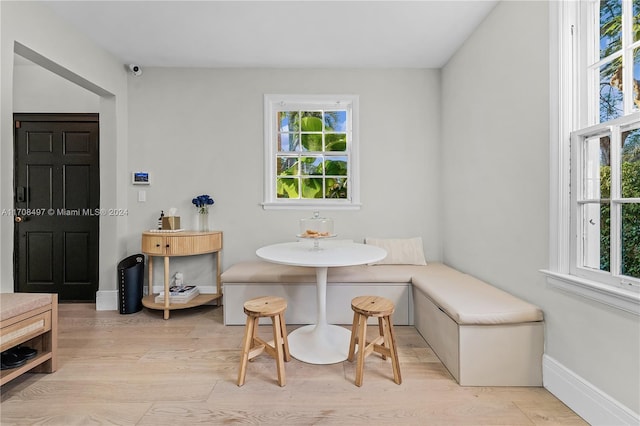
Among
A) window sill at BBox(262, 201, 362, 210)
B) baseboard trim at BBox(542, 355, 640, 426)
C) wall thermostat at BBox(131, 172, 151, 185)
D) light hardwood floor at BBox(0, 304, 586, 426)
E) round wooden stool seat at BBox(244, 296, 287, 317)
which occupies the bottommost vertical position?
light hardwood floor at BBox(0, 304, 586, 426)

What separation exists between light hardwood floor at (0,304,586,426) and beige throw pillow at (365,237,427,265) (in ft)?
3.13

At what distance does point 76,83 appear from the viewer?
2.71 metres

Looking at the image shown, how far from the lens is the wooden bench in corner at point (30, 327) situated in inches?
64.2

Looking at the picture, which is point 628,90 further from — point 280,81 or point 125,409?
point 125,409

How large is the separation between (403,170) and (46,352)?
131 inches

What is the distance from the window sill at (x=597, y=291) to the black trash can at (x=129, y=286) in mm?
3436

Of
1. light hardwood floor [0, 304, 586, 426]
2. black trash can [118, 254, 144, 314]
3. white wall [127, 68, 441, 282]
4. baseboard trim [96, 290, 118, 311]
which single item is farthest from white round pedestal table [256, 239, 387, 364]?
baseboard trim [96, 290, 118, 311]

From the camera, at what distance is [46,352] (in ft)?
6.27

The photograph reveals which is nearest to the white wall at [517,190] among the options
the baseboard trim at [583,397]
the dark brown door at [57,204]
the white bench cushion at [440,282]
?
the baseboard trim at [583,397]

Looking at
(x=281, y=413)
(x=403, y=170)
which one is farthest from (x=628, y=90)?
(x=281, y=413)

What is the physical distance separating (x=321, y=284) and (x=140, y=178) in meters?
2.39

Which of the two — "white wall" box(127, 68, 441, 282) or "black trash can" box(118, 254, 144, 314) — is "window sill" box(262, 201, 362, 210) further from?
"black trash can" box(118, 254, 144, 314)

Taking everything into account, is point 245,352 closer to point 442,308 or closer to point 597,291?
point 442,308

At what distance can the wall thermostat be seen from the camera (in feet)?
10.5
